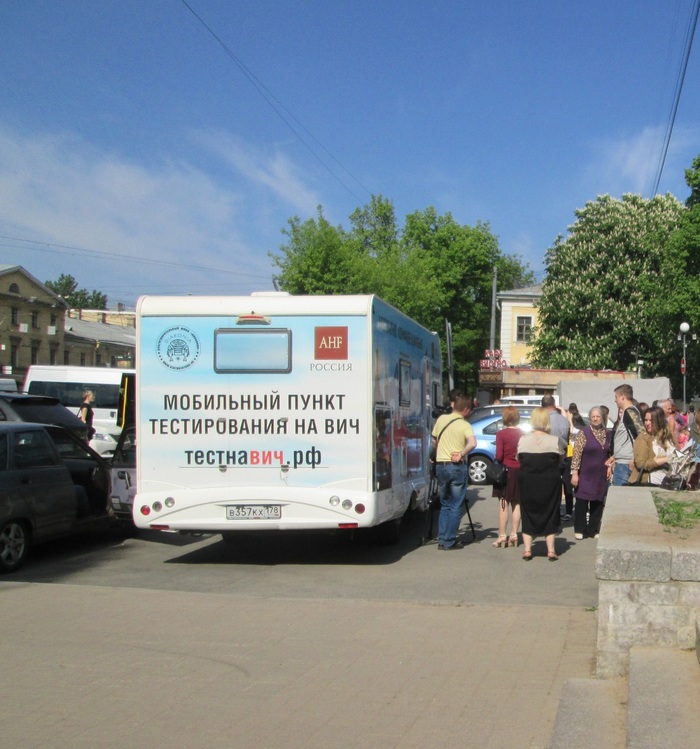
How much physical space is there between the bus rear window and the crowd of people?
2488mm

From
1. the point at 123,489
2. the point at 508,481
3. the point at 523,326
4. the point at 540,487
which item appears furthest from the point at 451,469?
the point at 523,326

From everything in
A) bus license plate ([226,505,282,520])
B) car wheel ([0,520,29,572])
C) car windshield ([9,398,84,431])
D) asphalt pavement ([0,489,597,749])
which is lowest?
asphalt pavement ([0,489,597,749])

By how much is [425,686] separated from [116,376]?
1167 inches

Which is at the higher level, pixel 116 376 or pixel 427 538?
pixel 116 376

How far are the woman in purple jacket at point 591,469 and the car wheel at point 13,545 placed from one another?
21.9 feet

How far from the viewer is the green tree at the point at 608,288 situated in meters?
45.8

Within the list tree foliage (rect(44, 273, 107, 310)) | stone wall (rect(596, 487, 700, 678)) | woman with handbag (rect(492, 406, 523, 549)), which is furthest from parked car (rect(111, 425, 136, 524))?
tree foliage (rect(44, 273, 107, 310))

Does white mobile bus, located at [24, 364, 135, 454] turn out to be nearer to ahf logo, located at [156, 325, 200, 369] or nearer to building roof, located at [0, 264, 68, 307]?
ahf logo, located at [156, 325, 200, 369]

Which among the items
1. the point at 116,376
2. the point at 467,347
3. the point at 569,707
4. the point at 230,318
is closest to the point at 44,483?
the point at 230,318

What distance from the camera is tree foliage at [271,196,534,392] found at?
4150cm

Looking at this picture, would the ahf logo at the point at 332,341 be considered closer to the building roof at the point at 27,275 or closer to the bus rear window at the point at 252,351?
the bus rear window at the point at 252,351

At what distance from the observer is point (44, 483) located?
10.5 m

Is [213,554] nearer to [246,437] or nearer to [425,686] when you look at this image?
[246,437]

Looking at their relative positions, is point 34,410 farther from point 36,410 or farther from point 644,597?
point 644,597
